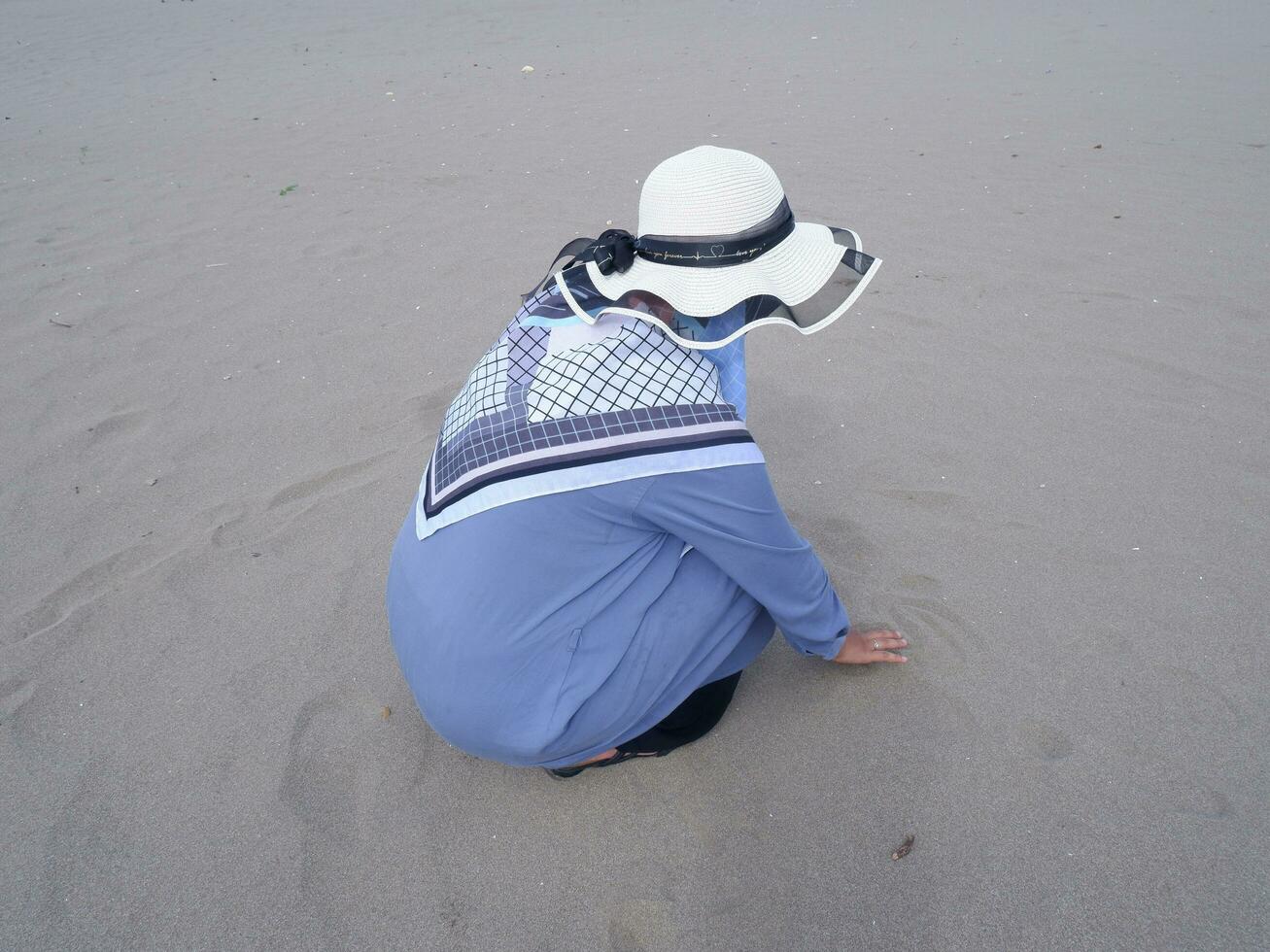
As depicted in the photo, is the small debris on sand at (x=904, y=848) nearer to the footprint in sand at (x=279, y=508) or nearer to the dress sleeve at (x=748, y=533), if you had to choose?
the dress sleeve at (x=748, y=533)

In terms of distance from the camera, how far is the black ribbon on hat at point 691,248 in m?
1.47

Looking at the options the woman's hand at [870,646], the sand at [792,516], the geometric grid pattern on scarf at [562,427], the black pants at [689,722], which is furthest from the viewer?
the woman's hand at [870,646]

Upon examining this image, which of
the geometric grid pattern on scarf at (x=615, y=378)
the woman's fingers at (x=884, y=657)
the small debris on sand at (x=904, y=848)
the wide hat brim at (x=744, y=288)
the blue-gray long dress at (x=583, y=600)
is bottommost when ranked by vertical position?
the small debris on sand at (x=904, y=848)

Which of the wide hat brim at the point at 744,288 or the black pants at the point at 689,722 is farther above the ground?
the wide hat brim at the point at 744,288

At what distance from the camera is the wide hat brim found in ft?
4.78

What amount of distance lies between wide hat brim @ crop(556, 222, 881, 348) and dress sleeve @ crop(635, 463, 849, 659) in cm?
24

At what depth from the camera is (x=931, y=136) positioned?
5.53 m

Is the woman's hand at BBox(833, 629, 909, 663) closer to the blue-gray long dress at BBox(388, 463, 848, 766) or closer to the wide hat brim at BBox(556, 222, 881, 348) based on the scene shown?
the blue-gray long dress at BBox(388, 463, 848, 766)

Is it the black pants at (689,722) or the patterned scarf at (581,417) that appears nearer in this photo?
the patterned scarf at (581,417)

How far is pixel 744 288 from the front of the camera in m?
1.48

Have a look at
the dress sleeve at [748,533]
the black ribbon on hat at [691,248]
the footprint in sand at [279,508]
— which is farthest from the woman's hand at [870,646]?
the footprint in sand at [279,508]

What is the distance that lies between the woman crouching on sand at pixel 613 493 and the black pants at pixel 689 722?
12 cm

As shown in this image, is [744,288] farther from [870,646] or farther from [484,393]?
[870,646]

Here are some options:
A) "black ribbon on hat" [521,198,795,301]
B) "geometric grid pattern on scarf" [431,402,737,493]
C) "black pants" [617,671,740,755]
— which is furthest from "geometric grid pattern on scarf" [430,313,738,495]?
"black pants" [617,671,740,755]
